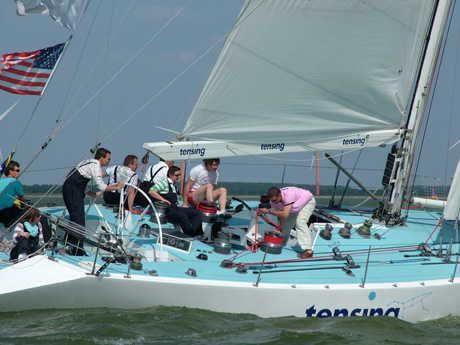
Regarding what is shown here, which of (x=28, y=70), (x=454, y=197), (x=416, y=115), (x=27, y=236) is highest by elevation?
(x=416, y=115)

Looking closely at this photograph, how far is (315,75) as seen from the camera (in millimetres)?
8602

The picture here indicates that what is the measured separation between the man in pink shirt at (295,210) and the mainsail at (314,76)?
91cm

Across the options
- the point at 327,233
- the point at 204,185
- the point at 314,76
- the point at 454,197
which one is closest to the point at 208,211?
the point at 204,185

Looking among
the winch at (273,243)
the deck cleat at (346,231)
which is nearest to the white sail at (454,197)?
the deck cleat at (346,231)

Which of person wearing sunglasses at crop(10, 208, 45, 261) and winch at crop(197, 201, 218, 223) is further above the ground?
winch at crop(197, 201, 218, 223)

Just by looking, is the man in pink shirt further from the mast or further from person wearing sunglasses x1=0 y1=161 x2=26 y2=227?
person wearing sunglasses x1=0 y1=161 x2=26 y2=227

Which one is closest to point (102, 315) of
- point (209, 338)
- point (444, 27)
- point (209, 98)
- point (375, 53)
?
point (209, 338)

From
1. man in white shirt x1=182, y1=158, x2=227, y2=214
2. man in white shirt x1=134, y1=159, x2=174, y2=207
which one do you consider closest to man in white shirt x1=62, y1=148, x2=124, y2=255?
man in white shirt x1=182, y1=158, x2=227, y2=214

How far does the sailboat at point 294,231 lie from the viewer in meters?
6.39

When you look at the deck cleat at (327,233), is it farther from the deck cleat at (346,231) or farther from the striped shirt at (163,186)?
the striped shirt at (163,186)

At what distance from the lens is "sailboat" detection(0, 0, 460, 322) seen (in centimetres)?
639

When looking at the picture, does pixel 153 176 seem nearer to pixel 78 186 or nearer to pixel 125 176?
pixel 125 176

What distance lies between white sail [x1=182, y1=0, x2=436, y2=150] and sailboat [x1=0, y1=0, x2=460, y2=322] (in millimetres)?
15

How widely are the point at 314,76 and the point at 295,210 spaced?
6.45ft
